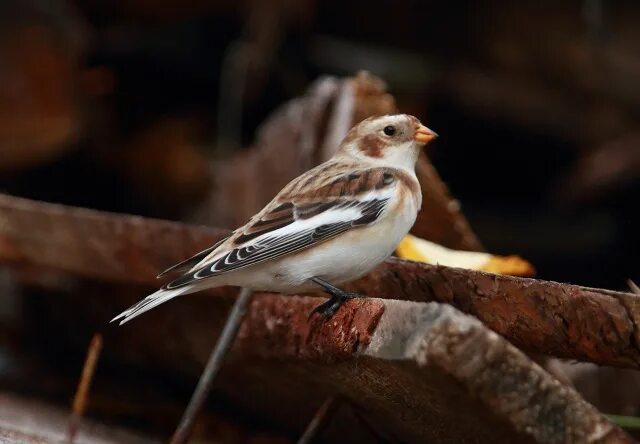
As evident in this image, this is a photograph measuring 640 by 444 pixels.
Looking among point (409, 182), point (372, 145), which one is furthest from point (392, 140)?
point (409, 182)

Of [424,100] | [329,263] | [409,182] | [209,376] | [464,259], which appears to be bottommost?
[424,100]

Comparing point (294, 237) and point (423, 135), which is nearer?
point (294, 237)

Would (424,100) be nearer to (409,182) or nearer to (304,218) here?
(409,182)

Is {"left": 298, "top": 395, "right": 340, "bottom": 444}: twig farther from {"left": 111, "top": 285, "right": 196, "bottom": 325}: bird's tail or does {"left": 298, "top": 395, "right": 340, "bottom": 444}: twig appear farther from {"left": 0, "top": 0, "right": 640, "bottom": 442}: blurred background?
{"left": 0, "top": 0, "right": 640, "bottom": 442}: blurred background

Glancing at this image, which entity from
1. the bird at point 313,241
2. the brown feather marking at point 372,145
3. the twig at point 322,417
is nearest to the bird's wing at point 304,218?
the bird at point 313,241

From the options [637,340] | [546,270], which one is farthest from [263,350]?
[546,270]

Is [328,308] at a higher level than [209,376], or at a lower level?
higher
